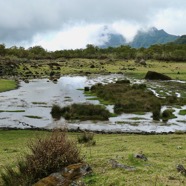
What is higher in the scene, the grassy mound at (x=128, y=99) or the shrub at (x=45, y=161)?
the shrub at (x=45, y=161)

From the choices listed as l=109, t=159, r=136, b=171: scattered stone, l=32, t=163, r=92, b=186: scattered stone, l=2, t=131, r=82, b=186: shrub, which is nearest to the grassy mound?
l=109, t=159, r=136, b=171: scattered stone

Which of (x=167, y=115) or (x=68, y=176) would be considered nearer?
(x=68, y=176)

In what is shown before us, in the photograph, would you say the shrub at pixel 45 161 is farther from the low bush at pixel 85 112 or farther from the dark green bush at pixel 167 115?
the dark green bush at pixel 167 115

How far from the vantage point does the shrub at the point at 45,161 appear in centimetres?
1002

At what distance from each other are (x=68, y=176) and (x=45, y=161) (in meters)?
0.93

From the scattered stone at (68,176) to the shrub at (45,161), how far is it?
34 centimetres

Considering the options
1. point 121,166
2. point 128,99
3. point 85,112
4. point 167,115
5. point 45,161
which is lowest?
point 167,115

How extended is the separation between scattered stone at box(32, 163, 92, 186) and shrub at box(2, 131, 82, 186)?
0.34m

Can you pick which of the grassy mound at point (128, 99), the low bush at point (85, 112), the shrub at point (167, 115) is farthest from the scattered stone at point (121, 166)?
the grassy mound at point (128, 99)

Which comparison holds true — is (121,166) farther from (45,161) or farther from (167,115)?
(167,115)

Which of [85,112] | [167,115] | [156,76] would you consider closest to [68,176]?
[85,112]

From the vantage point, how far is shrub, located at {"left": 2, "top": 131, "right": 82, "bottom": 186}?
10016 millimetres

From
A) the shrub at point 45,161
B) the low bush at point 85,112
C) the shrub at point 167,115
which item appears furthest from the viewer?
the low bush at point 85,112

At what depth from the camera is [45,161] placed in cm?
1015
